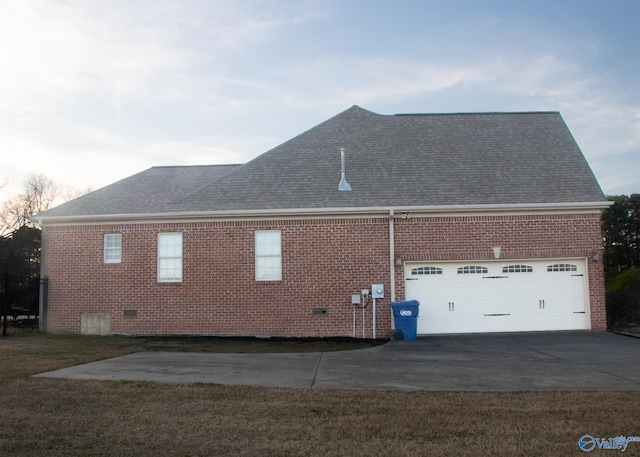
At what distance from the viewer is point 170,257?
15.8m

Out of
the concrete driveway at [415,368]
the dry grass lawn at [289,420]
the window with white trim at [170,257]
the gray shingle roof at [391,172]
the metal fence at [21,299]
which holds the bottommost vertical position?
the concrete driveway at [415,368]

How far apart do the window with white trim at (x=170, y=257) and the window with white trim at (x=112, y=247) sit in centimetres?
121

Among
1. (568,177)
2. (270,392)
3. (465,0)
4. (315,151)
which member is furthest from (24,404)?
(568,177)

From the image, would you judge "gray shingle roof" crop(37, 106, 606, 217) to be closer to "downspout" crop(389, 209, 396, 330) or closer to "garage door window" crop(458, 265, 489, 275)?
"downspout" crop(389, 209, 396, 330)

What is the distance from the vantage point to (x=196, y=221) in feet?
51.8

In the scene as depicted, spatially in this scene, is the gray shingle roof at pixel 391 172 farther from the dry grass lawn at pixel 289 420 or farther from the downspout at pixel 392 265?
the dry grass lawn at pixel 289 420

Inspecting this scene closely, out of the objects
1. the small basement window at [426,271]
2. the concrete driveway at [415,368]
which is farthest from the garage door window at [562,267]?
the small basement window at [426,271]

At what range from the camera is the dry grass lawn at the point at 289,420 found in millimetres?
5055

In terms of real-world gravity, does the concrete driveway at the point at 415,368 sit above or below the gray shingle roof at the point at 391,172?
below

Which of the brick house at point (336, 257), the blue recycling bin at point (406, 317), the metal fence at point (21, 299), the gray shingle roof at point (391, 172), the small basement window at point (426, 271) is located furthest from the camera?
the gray shingle roof at point (391, 172)

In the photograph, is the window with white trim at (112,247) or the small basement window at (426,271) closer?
the small basement window at (426,271)

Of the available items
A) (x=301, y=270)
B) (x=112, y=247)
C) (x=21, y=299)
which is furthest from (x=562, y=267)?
(x=21, y=299)

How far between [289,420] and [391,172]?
457 inches

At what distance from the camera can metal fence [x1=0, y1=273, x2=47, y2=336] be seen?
49.1ft
